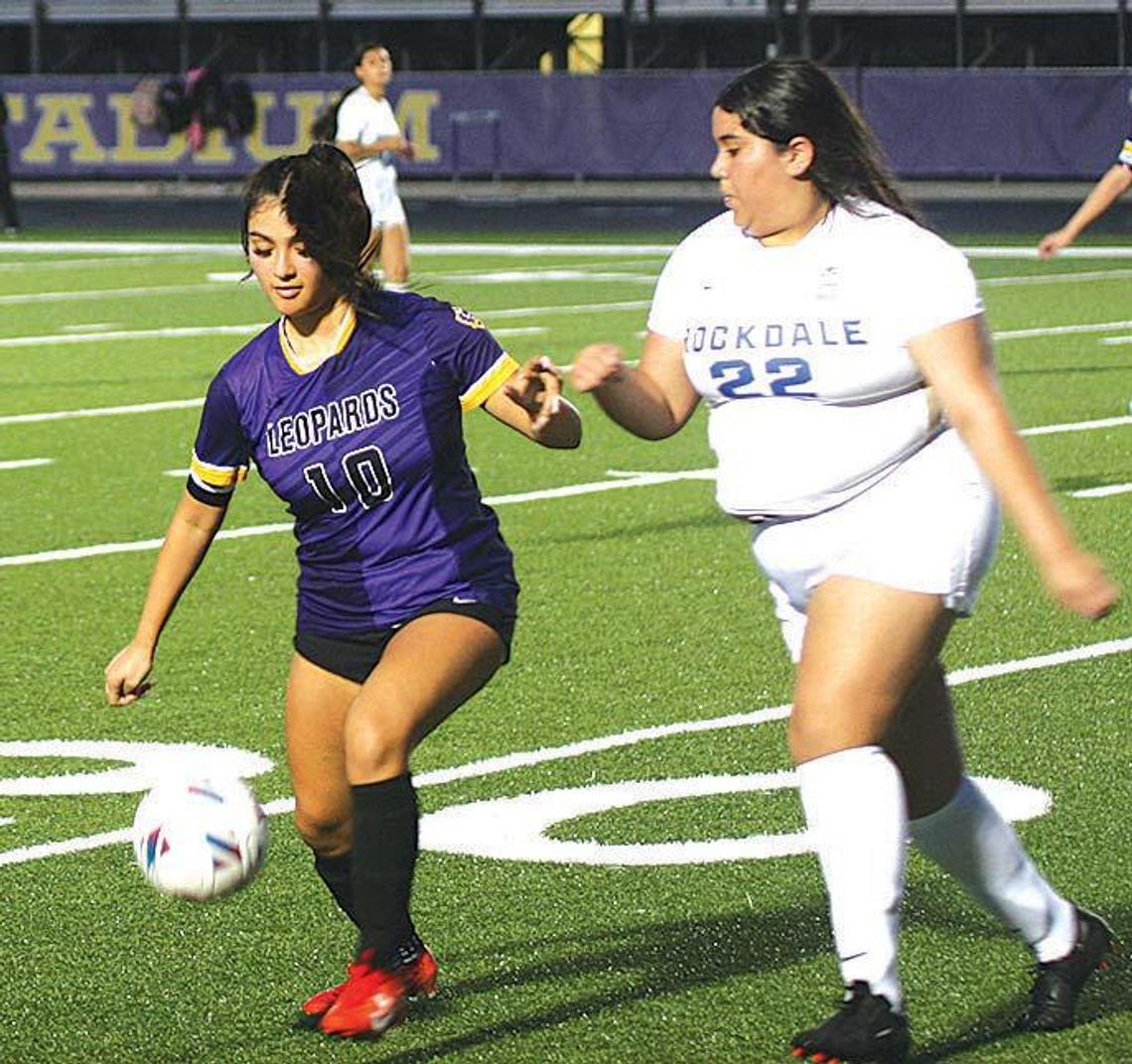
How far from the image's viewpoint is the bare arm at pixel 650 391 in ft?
16.3

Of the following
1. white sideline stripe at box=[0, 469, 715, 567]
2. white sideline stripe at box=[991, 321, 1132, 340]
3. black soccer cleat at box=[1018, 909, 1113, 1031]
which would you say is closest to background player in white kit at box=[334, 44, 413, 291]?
white sideline stripe at box=[991, 321, 1132, 340]

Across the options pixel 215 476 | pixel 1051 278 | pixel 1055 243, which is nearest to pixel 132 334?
pixel 1051 278

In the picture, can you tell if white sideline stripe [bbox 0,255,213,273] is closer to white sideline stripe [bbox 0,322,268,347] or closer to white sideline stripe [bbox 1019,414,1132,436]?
white sideline stripe [bbox 0,322,268,347]

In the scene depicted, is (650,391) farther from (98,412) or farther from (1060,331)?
(1060,331)

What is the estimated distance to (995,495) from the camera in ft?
15.9

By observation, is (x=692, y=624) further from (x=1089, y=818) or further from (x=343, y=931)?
(x=343, y=931)

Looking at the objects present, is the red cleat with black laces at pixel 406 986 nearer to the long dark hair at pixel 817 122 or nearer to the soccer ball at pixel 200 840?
the soccer ball at pixel 200 840

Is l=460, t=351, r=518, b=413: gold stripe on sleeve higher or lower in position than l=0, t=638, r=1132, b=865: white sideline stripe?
higher

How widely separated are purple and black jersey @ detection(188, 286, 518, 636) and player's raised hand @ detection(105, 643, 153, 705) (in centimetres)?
31

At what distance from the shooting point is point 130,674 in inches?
213

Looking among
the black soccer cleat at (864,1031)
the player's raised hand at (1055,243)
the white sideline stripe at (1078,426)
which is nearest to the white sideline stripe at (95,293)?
the white sideline stripe at (1078,426)

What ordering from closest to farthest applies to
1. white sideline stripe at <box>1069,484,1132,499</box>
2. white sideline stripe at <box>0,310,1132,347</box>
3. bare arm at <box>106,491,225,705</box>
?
bare arm at <box>106,491,225,705</box>
white sideline stripe at <box>1069,484,1132,499</box>
white sideline stripe at <box>0,310,1132,347</box>

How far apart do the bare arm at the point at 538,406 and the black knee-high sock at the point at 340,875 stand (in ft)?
2.93

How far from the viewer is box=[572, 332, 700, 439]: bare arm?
498 cm
